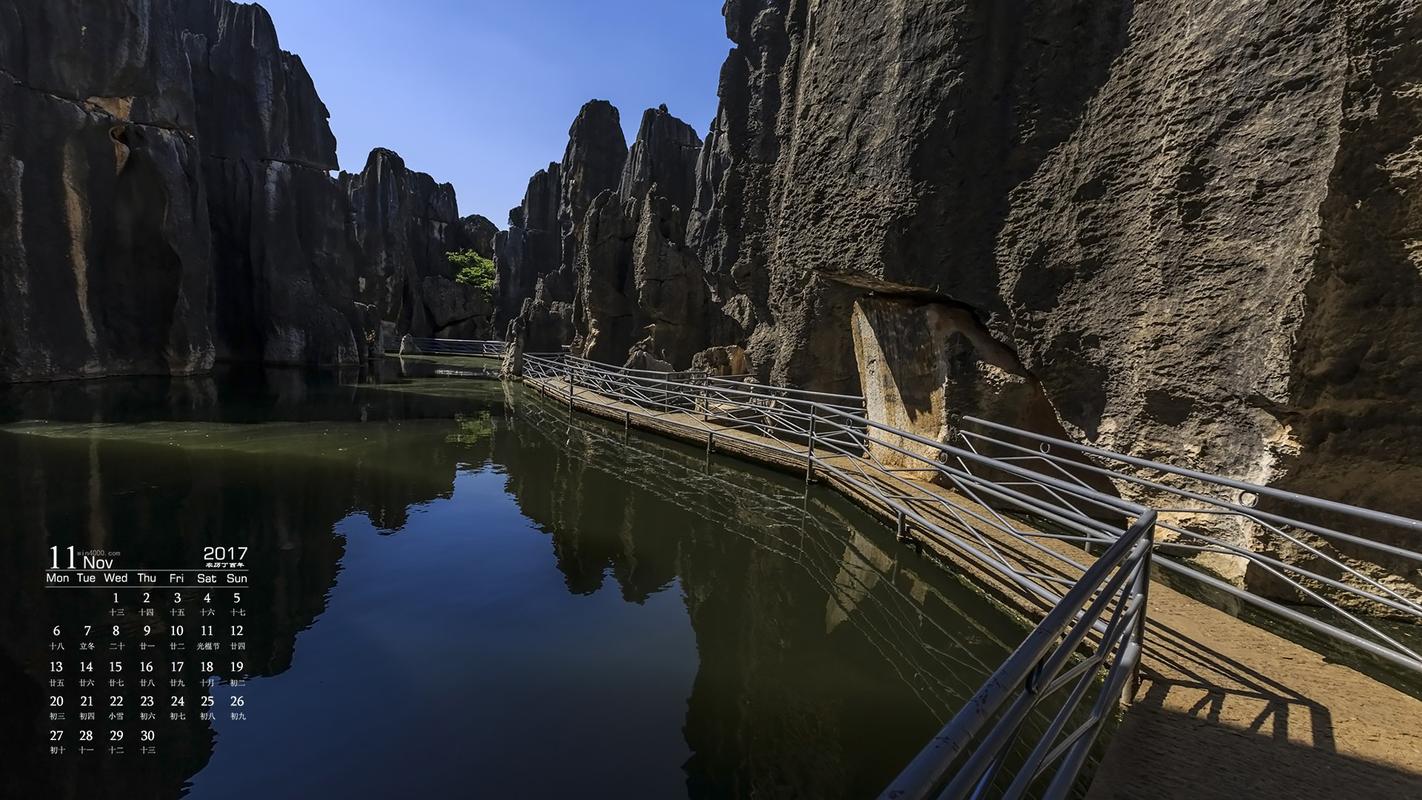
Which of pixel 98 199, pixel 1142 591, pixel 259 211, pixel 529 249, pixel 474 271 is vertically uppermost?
pixel 529 249

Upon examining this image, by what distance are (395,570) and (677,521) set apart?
10.4 feet

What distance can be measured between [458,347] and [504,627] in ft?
150

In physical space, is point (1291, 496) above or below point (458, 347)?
above

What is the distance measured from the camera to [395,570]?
19.0 feet

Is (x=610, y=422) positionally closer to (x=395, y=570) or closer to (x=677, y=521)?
(x=677, y=521)

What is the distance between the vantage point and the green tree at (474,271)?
5100 centimetres

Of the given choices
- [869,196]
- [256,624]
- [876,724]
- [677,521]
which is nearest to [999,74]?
[869,196]

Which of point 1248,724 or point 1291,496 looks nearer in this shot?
point 1248,724

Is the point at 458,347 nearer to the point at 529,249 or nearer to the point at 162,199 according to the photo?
the point at 529,249

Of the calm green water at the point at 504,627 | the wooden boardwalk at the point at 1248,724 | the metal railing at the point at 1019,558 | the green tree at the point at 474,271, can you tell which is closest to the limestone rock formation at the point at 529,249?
the green tree at the point at 474,271
